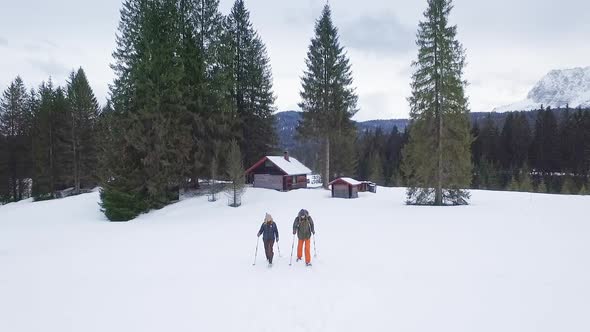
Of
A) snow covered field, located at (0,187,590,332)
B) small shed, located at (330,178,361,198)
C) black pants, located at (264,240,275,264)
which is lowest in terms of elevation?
snow covered field, located at (0,187,590,332)

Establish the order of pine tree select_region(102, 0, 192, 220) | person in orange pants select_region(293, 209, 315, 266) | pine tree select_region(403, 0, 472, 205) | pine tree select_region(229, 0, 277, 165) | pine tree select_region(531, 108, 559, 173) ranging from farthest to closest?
pine tree select_region(531, 108, 559, 173)
pine tree select_region(229, 0, 277, 165)
pine tree select_region(102, 0, 192, 220)
pine tree select_region(403, 0, 472, 205)
person in orange pants select_region(293, 209, 315, 266)

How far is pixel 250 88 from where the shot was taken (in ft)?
127

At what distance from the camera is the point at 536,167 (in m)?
76.3

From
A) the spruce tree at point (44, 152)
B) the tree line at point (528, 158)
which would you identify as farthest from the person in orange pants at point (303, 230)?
the tree line at point (528, 158)

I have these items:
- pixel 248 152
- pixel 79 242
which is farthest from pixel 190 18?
pixel 79 242

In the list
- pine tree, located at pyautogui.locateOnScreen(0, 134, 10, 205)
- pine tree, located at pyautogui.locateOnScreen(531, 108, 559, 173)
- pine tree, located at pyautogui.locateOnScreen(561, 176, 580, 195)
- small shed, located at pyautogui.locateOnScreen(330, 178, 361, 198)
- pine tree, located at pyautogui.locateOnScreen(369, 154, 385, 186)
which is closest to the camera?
small shed, located at pyautogui.locateOnScreen(330, 178, 361, 198)

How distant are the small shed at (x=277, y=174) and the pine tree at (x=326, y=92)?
2.79m

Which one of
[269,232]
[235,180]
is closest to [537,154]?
[235,180]

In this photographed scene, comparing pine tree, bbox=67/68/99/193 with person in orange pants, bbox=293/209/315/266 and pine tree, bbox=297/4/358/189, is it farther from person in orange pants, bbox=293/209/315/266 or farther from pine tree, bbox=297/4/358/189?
person in orange pants, bbox=293/209/315/266

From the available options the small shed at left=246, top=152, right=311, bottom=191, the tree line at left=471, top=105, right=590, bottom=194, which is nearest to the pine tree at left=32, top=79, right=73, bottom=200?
the small shed at left=246, top=152, right=311, bottom=191

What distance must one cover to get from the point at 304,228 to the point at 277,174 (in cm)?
2229

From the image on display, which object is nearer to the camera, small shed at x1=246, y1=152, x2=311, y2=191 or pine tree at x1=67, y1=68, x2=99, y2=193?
small shed at x1=246, y1=152, x2=311, y2=191

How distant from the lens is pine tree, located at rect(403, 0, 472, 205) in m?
24.7

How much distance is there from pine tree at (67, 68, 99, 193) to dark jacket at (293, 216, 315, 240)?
38.7 metres
